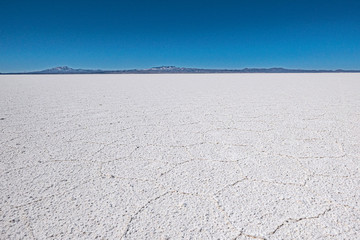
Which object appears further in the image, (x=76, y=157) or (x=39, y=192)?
(x=76, y=157)

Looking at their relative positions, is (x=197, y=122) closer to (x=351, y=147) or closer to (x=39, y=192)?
(x=351, y=147)

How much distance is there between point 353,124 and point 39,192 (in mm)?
2561

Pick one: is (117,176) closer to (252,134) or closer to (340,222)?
(340,222)

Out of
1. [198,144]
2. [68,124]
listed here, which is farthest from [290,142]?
[68,124]

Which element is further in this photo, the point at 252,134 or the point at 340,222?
the point at 252,134

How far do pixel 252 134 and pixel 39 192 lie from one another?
1486 millimetres

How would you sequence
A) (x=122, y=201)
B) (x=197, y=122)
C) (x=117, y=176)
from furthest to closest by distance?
(x=197, y=122)
(x=117, y=176)
(x=122, y=201)

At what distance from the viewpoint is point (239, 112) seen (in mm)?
2758

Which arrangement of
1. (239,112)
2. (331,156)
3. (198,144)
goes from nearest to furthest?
(331,156) < (198,144) < (239,112)

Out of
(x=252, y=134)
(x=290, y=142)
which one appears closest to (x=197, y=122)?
(x=252, y=134)

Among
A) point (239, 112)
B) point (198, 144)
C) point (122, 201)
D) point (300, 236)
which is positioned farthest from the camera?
point (239, 112)

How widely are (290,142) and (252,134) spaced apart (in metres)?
0.30

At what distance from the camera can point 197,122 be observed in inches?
88.7

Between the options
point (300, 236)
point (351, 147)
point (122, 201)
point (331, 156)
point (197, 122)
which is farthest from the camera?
point (197, 122)
